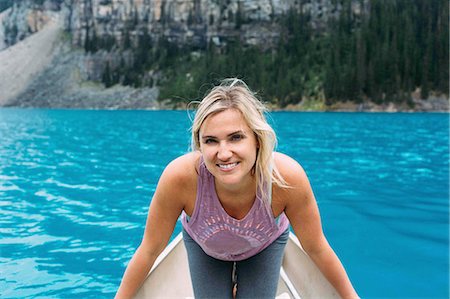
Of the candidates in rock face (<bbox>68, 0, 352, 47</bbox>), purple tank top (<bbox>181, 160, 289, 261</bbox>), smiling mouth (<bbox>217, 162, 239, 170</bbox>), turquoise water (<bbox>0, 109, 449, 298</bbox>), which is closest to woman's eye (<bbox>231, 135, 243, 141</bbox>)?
smiling mouth (<bbox>217, 162, 239, 170</bbox>)

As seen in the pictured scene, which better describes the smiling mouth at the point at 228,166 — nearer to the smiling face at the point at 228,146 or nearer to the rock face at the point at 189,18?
the smiling face at the point at 228,146

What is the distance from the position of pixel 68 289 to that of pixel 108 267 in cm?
96

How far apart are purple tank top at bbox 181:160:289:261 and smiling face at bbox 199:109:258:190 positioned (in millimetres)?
249

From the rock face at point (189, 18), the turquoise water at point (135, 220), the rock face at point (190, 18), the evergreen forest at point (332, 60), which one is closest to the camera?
the turquoise water at point (135, 220)

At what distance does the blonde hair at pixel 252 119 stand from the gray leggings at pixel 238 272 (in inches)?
29.1

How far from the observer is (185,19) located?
461 ft

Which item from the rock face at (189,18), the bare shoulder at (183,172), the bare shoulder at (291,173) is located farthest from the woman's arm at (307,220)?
the rock face at (189,18)

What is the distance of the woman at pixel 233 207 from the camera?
2934mm

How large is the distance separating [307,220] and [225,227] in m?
0.61

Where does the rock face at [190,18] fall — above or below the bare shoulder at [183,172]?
above

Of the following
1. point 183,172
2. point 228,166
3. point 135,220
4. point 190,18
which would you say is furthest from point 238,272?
point 190,18

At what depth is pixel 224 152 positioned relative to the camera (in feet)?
9.51

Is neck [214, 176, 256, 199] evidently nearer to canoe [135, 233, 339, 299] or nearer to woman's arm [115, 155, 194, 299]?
woman's arm [115, 155, 194, 299]

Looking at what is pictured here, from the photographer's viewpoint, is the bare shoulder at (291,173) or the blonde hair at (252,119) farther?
the bare shoulder at (291,173)
